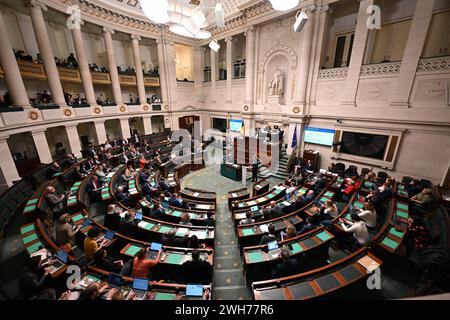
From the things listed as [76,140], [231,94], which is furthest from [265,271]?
[231,94]

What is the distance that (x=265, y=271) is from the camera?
436cm

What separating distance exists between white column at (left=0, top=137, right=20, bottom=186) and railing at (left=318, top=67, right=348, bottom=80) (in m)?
15.9

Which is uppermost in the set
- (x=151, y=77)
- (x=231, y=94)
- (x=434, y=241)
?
(x=151, y=77)

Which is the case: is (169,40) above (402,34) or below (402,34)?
above

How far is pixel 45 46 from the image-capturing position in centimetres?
1018

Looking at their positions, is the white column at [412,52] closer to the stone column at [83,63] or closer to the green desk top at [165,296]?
the green desk top at [165,296]

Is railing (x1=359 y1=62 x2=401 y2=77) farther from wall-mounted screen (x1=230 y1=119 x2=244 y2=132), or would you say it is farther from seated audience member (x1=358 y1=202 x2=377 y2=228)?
wall-mounted screen (x1=230 y1=119 x2=244 y2=132)

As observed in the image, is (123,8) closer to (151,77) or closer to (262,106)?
(151,77)

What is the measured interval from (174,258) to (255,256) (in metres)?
1.87

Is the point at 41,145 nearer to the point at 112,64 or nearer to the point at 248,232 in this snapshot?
A: the point at 112,64

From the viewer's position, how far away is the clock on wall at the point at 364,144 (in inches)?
374

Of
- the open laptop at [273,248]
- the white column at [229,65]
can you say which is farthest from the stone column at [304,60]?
the open laptop at [273,248]

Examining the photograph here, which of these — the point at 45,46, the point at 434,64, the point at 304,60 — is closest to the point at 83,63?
the point at 45,46
